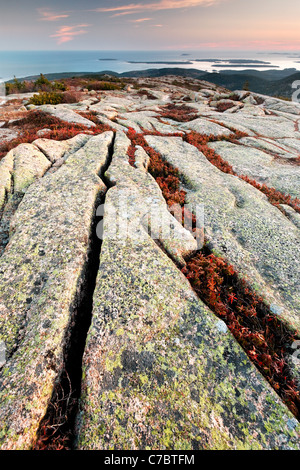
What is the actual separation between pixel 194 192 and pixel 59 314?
9.85 m

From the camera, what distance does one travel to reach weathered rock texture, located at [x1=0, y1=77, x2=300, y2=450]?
4.51 meters

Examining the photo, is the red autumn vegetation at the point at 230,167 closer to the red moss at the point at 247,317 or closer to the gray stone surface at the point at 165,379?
the red moss at the point at 247,317

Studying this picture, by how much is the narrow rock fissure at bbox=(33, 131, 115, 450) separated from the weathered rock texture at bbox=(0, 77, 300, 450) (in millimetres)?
118

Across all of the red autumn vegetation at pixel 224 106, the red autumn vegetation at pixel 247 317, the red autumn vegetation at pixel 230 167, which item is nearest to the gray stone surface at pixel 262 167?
the red autumn vegetation at pixel 230 167

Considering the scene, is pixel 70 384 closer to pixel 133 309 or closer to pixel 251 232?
pixel 133 309

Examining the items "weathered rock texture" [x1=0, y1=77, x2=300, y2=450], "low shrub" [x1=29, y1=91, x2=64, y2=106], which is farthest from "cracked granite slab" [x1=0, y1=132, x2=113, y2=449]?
"low shrub" [x1=29, y1=91, x2=64, y2=106]

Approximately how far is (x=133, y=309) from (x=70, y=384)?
2226 millimetres

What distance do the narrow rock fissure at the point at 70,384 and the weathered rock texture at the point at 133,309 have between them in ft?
0.39

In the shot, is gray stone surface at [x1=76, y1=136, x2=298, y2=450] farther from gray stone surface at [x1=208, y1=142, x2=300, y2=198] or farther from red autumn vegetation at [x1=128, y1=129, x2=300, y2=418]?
gray stone surface at [x1=208, y1=142, x2=300, y2=198]

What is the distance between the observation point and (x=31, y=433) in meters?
4.15

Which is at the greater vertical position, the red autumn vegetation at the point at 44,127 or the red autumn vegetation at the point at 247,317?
the red autumn vegetation at the point at 44,127

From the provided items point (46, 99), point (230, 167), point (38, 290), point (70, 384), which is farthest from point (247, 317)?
point (46, 99)

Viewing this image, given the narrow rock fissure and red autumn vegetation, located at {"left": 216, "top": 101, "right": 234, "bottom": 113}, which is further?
red autumn vegetation, located at {"left": 216, "top": 101, "right": 234, "bottom": 113}

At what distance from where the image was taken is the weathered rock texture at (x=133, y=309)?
4.51 m
